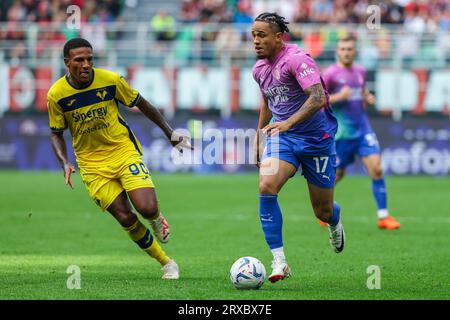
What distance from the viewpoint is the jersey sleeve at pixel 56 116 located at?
10.6m

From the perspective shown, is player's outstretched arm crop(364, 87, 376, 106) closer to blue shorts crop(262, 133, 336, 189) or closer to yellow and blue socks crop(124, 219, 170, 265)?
blue shorts crop(262, 133, 336, 189)

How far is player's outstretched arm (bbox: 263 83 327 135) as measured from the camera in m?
9.77

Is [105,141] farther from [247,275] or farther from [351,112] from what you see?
[351,112]

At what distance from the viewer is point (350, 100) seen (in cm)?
1667

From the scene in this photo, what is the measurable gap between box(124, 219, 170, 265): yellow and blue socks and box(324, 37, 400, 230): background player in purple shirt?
6.25 m

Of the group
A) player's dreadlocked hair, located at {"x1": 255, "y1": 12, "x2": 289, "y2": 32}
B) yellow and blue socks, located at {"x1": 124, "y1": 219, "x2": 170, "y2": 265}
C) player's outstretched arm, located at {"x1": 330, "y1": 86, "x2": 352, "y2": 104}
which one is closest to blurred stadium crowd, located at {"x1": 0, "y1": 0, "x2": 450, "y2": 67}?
player's outstretched arm, located at {"x1": 330, "y1": 86, "x2": 352, "y2": 104}

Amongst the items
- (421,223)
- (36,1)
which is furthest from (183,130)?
(421,223)

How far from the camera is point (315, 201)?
10859 mm

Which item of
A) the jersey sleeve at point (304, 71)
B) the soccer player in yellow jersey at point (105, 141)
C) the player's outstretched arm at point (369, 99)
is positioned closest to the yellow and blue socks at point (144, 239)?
the soccer player in yellow jersey at point (105, 141)

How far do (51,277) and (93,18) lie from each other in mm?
20092

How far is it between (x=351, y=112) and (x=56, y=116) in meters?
7.06
